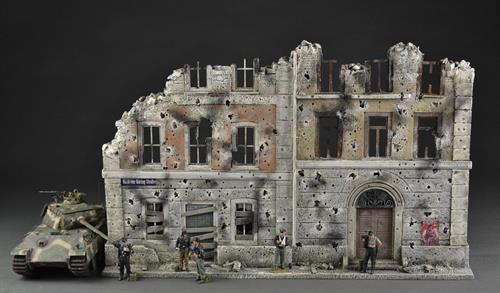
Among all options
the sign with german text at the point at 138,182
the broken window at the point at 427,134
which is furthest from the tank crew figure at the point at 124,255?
the broken window at the point at 427,134

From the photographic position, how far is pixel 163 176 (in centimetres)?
2494

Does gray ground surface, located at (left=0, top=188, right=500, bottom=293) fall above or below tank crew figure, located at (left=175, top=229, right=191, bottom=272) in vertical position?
below

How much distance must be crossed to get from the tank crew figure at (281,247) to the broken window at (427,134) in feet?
16.0

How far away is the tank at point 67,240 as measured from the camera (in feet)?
79.4

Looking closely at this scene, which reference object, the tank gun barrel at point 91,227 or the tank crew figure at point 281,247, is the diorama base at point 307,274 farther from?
the tank gun barrel at point 91,227

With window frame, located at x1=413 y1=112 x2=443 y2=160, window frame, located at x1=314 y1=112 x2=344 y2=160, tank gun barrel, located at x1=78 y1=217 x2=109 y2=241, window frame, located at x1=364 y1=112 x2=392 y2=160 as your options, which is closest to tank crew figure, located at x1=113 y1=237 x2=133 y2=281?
tank gun barrel, located at x1=78 y1=217 x2=109 y2=241

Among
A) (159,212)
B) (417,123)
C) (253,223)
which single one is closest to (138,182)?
(159,212)

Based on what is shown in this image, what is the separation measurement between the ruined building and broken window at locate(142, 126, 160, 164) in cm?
14

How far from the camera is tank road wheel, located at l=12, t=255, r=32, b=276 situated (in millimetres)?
24203

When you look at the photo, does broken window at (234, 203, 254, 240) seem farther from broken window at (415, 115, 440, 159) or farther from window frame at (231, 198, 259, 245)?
broken window at (415, 115, 440, 159)

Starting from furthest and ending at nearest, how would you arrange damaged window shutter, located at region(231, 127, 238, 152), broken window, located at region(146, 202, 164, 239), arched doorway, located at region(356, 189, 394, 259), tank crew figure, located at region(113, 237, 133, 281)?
broken window, located at region(146, 202, 164, 239) < arched doorway, located at region(356, 189, 394, 259) < damaged window shutter, located at region(231, 127, 238, 152) < tank crew figure, located at region(113, 237, 133, 281)

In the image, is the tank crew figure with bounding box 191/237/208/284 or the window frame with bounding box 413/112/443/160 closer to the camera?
the tank crew figure with bounding box 191/237/208/284

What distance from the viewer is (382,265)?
25078 mm

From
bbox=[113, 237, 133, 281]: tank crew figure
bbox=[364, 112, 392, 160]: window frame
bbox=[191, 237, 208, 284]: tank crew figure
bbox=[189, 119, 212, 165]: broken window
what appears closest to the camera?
bbox=[191, 237, 208, 284]: tank crew figure
